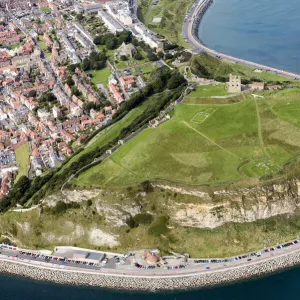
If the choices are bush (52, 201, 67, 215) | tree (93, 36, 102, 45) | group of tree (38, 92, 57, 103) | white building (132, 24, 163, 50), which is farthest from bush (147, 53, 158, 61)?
bush (52, 201, 67, 215)

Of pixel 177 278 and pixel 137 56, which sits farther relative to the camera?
pixel 137 56

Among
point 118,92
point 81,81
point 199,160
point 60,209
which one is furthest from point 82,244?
point 81,81

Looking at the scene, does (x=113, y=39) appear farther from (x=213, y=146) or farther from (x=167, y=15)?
(x=213, y=146)

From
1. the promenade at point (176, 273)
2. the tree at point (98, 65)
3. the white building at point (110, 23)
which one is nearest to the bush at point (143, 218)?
the promenade at point (176, 273)

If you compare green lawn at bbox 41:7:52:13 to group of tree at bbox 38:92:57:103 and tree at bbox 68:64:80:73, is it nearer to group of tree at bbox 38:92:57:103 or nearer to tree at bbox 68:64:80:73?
tree at bbox 68:64:80:73

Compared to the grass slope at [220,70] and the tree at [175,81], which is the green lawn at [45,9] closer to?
the grass slope at [220,70]

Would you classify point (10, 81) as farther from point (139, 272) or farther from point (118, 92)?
point (139, 272)

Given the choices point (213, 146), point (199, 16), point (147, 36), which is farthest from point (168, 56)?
point (213, 146)
